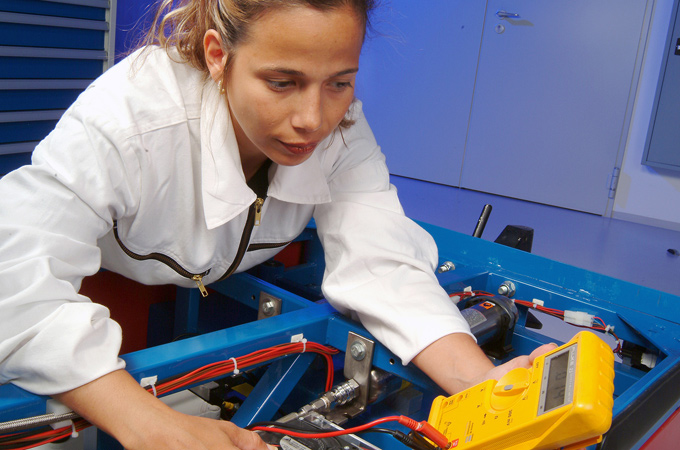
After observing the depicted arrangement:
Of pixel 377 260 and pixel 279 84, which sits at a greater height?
pixel 279 84

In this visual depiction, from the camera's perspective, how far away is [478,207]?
398 centimetres

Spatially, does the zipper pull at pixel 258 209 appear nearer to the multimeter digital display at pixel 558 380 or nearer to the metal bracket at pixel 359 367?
the metal bracket at pixel 359 367

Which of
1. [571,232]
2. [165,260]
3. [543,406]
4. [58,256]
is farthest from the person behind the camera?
[571,232]

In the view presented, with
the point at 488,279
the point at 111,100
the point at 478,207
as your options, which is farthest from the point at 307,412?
the point at 478,207

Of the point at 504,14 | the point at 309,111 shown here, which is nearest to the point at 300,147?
the point at 309,111

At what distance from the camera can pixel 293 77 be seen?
0.79 metres

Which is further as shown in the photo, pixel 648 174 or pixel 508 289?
pixel 648 174

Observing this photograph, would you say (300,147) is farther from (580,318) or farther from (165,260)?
(580,318)

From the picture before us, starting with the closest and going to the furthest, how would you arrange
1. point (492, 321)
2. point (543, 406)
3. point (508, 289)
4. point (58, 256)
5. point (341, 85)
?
point (543, 406) → point (58, 256) → point (341, 85) → point (492, 321) → point (508, 289)

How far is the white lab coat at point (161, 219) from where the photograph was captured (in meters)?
0.68

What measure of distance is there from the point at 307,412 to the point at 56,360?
31 cm

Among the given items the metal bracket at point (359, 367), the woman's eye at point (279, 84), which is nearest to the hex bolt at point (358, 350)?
the metal bracket at point (359, 367)

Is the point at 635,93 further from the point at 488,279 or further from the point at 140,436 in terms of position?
the point at 140,436

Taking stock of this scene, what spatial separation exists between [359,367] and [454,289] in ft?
1.22
